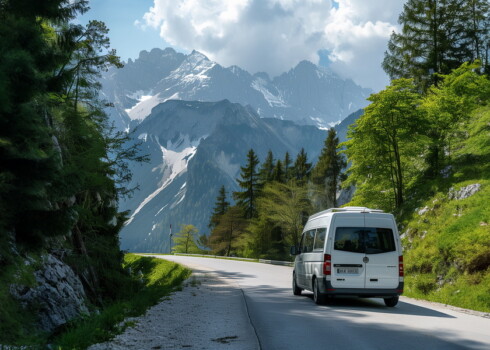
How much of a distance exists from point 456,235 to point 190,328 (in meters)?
12.7

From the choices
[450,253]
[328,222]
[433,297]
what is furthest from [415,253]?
[328,222]

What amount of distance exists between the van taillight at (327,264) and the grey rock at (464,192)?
12825 mm

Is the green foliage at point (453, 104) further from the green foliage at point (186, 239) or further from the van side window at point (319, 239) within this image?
the green foliage at point (186, 239)

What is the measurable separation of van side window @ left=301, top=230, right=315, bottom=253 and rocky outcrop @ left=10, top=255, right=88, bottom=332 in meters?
6.74

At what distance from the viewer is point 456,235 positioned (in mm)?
17297

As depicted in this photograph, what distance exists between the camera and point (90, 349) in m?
6.17

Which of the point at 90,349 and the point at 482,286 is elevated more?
the point at 482,286

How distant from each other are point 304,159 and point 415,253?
4931 cm

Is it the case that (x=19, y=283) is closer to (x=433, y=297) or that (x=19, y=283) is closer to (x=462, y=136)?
(x=433, y=297)

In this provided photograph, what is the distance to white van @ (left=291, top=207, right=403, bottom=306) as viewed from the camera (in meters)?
11.5

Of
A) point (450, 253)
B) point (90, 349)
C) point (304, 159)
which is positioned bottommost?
point (90, 349)

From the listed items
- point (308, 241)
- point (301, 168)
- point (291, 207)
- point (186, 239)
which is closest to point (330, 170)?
point (301, 168)

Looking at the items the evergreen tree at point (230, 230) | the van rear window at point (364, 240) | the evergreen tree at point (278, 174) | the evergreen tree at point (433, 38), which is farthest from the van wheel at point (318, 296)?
the evergreen tree at point (278, 174)

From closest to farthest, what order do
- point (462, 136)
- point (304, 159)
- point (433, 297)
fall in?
1. point (433, 297)
2. point (462, 136)
3. point (304, 159)
